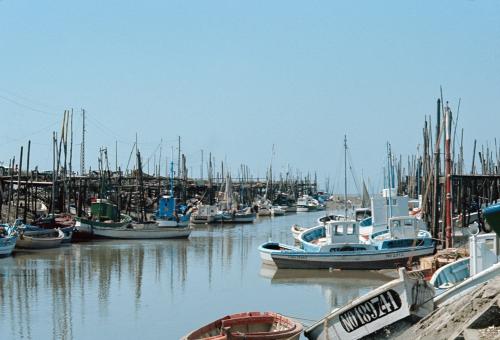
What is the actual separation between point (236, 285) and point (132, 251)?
1458cm

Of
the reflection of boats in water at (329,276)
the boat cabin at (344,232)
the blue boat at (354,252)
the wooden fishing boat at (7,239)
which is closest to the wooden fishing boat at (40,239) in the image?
the wooden fishing boat at (7,239)

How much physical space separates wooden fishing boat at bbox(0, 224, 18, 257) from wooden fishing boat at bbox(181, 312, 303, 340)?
22.6 m

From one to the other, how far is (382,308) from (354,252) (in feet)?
55.6

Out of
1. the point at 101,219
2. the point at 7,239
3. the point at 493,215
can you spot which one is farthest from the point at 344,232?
the point at 101,219

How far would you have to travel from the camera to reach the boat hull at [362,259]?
1192 inches

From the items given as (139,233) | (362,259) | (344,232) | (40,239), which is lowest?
(362,259)

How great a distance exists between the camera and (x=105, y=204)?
52938 millimetres

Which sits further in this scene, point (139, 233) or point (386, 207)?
point (139, 233)

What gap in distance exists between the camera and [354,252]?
30.4 m

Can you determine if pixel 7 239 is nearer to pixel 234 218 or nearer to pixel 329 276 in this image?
pixel 329 276

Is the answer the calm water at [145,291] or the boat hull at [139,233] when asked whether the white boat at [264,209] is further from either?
the calm water at [145,291]

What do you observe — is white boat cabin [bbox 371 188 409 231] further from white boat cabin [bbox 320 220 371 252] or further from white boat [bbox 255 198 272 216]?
white boat [bbox 255 198 272 216]

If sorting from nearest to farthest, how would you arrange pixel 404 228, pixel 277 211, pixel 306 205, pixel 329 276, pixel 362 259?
1. pixel 329 276
2. pixel 362 259
3. pixel 404 228
4. pixel 277 211
5. pixel 306 205

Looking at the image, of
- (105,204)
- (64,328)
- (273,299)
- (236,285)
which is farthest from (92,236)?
(64,328)
